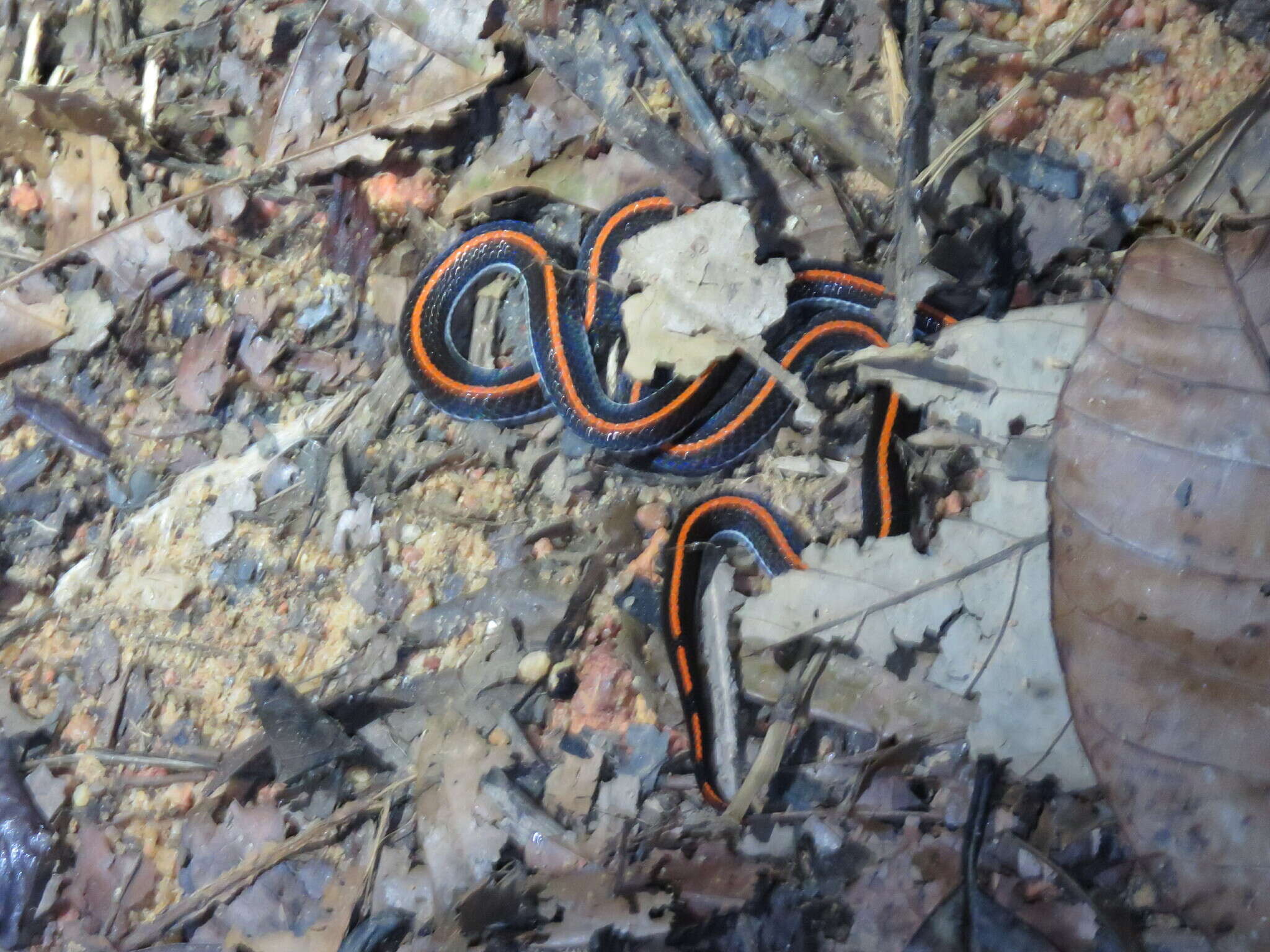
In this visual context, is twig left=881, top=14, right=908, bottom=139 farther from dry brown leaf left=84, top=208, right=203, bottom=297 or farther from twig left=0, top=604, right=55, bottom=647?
twig left=0, top=604, right=55, bottom=647

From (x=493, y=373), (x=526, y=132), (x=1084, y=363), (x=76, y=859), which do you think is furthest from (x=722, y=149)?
(x=76, y=859)

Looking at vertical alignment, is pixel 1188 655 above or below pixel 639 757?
above

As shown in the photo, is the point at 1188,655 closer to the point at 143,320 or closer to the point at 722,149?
the point at 722,149

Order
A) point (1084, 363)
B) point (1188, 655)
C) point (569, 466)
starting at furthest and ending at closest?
point (569, 466)
point (1084, 363)
point (1188, 655)

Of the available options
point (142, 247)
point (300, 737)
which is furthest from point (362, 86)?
point (300, 737)

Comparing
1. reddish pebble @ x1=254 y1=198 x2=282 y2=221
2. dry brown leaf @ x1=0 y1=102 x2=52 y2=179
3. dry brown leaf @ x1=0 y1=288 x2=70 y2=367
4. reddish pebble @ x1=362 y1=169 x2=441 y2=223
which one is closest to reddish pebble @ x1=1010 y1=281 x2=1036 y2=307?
reddish pebble @ x1=362 y1=169 x2=441 y2=223
